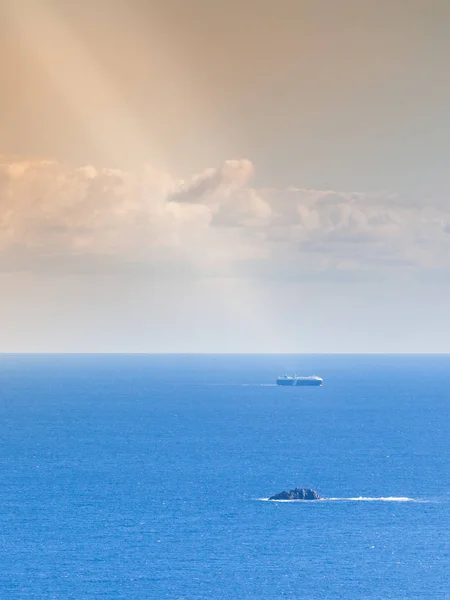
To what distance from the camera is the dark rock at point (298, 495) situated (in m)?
152

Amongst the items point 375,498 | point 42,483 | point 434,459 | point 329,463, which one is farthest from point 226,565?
point 434,459

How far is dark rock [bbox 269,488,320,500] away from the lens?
152 meters

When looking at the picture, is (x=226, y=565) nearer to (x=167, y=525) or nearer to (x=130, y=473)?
(x=167, y=525)

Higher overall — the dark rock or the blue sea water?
the dark rock

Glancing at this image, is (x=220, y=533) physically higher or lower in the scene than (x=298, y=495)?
lower

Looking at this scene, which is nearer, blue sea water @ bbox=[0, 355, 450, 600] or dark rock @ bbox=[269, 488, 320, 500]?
blue sea water @ bbox=[0, 355, 450, 600]

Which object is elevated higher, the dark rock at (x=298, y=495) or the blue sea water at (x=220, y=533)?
the dark rock at (x=298, y=495)

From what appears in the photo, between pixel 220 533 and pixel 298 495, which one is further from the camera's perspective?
pixel 298 495

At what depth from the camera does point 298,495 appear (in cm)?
15312

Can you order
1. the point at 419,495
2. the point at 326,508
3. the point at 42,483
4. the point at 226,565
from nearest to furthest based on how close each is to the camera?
1. the point at 226,565
2. the point at 326,508
3. the point at 419,495
4. the point at 42,483

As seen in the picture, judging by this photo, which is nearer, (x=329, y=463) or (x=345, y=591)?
(x=345, y=591)

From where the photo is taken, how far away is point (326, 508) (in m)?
146

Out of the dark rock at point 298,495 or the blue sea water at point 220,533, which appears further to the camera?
the dark rock at point 298,495

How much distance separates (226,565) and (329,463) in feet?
259
